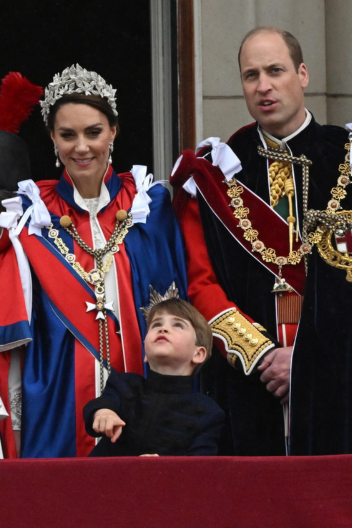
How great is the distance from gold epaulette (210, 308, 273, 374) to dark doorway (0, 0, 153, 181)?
184 centimetres

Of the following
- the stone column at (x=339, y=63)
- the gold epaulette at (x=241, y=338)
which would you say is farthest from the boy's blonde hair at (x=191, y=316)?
the stone column at (x=339, y=63)

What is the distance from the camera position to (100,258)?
3.29 metres

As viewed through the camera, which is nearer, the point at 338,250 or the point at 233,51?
the point at 338,250

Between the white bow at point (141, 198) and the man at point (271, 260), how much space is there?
12cm

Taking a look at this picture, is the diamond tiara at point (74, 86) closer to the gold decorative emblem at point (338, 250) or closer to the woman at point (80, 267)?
the woman at point (80, 267)

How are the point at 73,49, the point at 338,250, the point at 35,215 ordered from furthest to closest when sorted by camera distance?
the point at 73,49 < the point at 35,215 < the point at 338,250

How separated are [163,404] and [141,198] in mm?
886

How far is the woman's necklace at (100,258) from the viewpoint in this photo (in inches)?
126

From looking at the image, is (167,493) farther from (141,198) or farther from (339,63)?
(339,63)

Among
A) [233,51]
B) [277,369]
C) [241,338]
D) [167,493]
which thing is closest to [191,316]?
[241,338]

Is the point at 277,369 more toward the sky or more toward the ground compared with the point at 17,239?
more toward the ground

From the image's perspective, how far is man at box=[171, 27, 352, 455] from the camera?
306cm

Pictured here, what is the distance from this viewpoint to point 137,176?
3529 millimetres

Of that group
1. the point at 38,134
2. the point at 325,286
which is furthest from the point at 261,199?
the point at 38,134
